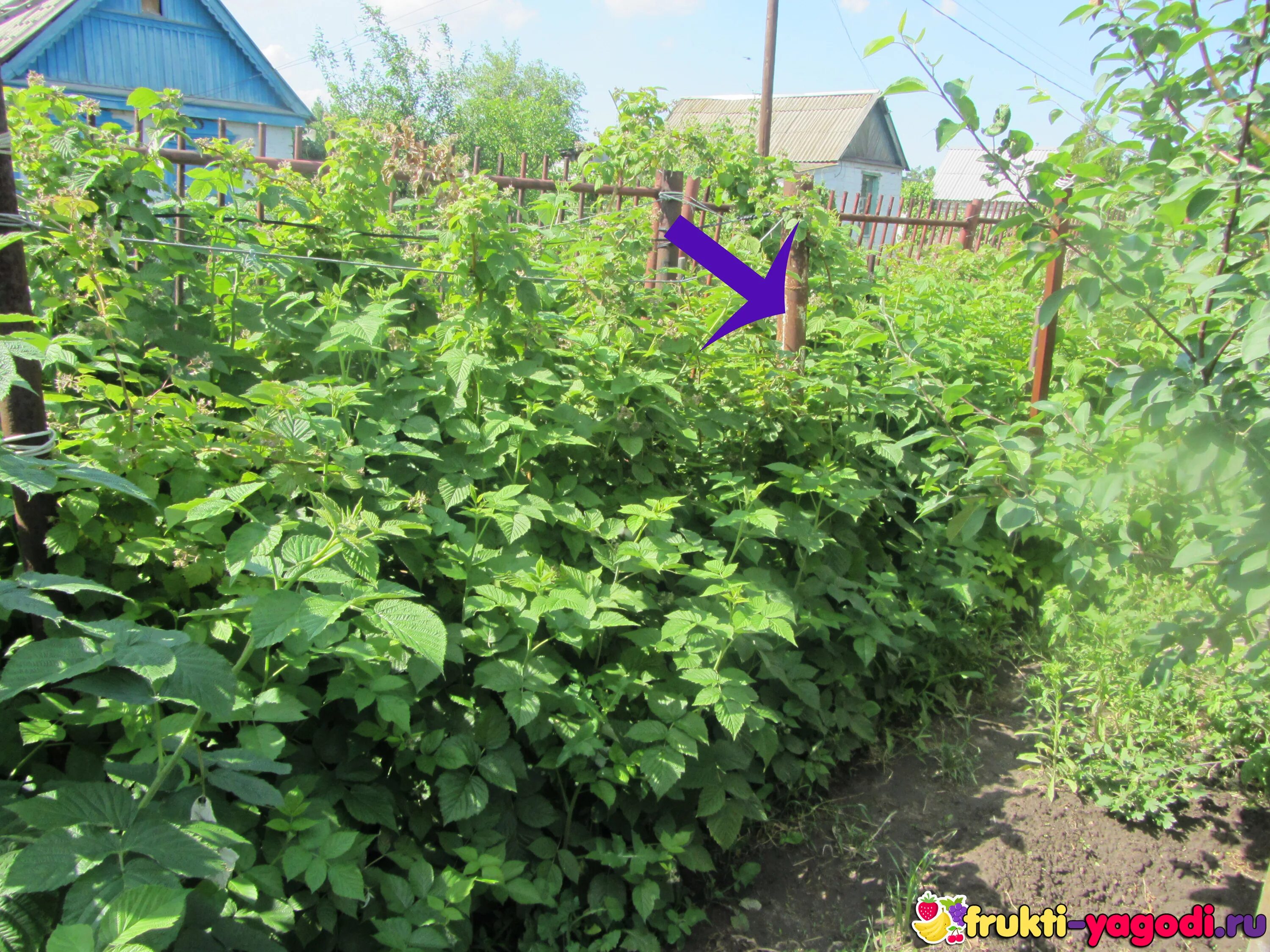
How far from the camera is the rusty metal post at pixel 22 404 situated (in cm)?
178

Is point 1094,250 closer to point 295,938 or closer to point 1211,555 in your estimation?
point 1211,555

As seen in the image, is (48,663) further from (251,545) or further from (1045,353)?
(1045,353)

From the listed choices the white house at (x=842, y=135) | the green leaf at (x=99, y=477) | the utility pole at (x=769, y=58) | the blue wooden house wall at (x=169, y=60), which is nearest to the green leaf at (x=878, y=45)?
the green leaf at (x=99, y=477)

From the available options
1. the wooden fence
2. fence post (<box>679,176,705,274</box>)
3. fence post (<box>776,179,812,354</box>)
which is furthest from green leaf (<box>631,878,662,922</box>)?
fence post (<box>679,176,705,274</box>)

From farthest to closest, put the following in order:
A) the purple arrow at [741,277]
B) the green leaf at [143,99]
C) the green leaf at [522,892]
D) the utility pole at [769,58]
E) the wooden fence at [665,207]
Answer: the utility pole at [769,58] → the wooden fence at [665,207] → the purple arrow at [741,277] → the green leaf at [143,99] → the green leaf at [522,892]

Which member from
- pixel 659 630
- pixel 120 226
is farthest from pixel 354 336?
pixel 659 630

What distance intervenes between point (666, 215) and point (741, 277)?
1.14 meters

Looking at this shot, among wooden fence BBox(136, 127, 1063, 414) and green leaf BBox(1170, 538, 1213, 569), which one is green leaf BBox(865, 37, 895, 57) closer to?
wooden fence BBox(136, 127, 1063, 414)

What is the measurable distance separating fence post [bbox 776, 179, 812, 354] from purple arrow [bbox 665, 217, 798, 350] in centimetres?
3

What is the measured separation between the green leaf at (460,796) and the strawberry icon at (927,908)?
4.43 feet

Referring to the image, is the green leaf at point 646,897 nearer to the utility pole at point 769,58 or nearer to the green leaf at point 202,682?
the green leaf at point 202,682

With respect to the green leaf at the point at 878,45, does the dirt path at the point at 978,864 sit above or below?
below

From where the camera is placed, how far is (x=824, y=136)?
37625 millimetres

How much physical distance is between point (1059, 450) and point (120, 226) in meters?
2.67
